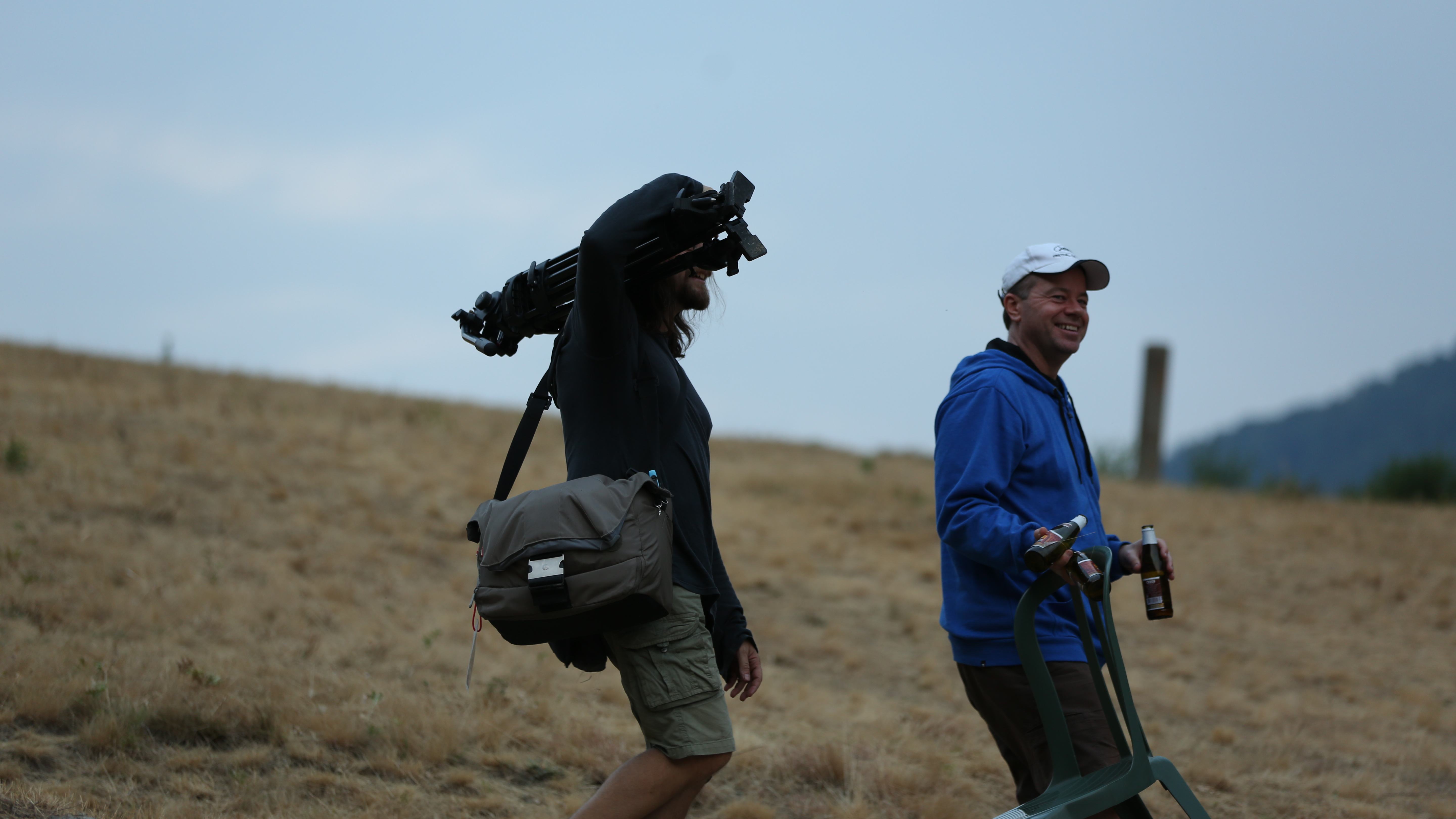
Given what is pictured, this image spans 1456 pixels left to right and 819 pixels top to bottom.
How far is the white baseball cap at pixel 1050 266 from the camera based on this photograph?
3545 millimetres

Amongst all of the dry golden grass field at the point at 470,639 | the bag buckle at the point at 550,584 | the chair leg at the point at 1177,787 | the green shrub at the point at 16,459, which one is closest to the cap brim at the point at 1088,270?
the chair leg at the point at 1177,787

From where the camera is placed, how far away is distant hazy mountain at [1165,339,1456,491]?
438ft

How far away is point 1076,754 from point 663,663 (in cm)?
117

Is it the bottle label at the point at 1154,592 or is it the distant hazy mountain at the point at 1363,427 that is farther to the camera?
the distant hazy mountain at the point at 1363,427

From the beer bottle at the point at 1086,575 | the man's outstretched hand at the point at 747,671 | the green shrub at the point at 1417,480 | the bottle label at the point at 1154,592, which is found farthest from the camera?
the green shrub at the point at 1417,480

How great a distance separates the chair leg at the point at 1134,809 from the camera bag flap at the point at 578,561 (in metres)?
1.39

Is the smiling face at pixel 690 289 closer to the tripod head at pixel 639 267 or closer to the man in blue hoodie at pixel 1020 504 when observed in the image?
the tripod head at pixel 639 267

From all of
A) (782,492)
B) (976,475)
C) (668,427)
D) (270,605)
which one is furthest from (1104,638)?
(782,492)

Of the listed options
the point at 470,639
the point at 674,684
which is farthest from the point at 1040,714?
the point at 470,639

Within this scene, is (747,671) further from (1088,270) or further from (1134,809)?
(1088,270)

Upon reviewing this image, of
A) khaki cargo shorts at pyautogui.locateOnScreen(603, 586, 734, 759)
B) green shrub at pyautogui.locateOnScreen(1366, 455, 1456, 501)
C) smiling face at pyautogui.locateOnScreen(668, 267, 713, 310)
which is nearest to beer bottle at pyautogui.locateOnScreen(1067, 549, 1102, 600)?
khaki cargo shorts at pyautogui.locateOnScreen(603, 586, 734, 759)

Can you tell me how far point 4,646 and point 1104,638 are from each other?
5418 mm

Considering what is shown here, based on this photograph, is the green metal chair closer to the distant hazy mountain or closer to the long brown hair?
the long brown hair

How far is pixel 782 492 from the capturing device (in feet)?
51.1
